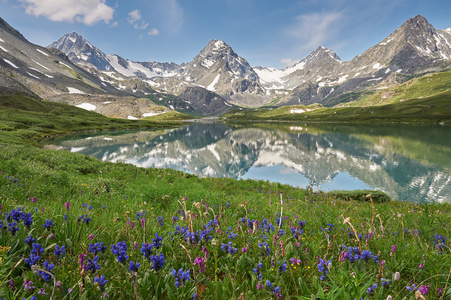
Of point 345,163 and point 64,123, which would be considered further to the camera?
point 64,123

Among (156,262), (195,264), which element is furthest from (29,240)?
(195,264)

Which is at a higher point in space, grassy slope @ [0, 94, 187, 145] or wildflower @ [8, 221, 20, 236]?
grassy slope @ [0, 94, 187, 145]

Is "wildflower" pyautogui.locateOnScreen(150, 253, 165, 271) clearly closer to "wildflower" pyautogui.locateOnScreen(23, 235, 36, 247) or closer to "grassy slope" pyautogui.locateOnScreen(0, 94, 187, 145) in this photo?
"wildflower" pyautogui.locateOnScreen(23, 235, 36, 247)

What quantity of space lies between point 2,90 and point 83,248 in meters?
277

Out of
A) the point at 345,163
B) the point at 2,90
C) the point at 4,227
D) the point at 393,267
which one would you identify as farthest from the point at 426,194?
the point at 2,90

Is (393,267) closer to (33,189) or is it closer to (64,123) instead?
(33,189)

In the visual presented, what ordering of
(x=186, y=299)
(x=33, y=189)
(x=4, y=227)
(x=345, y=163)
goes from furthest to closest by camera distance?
1. (x=345, y=163)
2. (x=33, y=189)
3. (x=4, y=227)
4. (x=186, y=299)

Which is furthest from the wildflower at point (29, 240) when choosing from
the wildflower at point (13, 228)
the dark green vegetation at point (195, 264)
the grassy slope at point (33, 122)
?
the grassy slope at point (33, 122)

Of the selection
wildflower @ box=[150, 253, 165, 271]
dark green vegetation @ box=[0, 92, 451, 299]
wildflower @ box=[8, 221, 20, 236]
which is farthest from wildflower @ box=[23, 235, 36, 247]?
wildflower @ box=[150, 253, 165, 271]

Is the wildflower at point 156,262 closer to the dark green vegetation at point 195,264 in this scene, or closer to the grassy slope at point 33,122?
the dark green vegetation at point 195,264

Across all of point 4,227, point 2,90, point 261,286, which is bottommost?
point 261,286

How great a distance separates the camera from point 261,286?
2.81 metres

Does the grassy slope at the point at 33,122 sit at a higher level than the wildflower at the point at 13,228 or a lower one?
higher

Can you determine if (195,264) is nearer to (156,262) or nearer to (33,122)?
(156,262)
